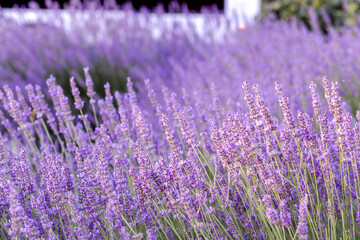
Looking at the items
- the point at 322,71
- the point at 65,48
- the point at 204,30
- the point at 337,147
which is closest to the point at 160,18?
the point at 204,30

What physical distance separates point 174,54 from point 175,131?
335 centimetres

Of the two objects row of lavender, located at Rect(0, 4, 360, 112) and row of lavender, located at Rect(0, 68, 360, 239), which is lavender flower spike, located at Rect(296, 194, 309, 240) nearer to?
row of lavender, located at Rect(0, 68, 360, 239)

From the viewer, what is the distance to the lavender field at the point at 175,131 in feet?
5.58

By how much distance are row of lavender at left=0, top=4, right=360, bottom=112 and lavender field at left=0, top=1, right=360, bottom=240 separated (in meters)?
0.02

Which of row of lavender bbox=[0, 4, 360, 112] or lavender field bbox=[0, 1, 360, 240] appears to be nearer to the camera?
lavender field bbox=[0, 1, 360, 240]

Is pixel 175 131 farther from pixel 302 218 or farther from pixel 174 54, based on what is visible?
pixel 174 54

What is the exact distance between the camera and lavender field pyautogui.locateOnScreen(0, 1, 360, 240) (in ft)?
5.58

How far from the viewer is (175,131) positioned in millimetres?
2961

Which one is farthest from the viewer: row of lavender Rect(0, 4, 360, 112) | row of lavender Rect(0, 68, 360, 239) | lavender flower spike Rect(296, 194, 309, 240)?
row of lavender Rect(0, 4, 360, 112)

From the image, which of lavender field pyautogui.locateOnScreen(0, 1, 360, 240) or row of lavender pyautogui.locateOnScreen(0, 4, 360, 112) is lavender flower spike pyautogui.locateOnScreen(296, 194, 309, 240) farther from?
row of lavender pyautogui.locateOnScreen(0, 4, 360, 112)

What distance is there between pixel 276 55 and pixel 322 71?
0.76 metres

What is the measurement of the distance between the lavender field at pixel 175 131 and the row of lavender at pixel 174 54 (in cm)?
2

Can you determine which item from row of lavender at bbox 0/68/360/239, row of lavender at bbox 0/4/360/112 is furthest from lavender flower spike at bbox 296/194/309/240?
row of lavender at bbox 0/4/360/112

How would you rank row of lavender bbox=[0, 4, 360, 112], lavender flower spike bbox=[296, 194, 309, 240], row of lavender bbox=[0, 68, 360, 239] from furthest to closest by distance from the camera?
row of lavender bbox=[0, 4, 360, 112] → row of lavender bbox=[0, 68, 360, 239] → lavender flower spike bbox=[296, 194, 309, 240]
